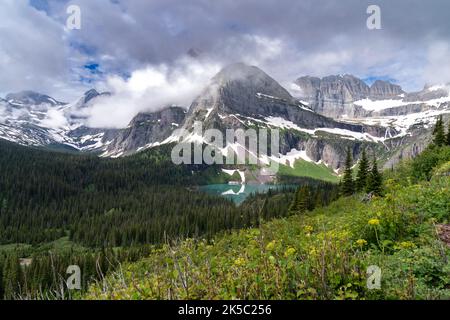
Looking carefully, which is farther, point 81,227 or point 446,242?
point 81,227

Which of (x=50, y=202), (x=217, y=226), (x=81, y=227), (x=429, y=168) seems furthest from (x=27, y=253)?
(x=429, y=168)

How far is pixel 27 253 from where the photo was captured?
112 m

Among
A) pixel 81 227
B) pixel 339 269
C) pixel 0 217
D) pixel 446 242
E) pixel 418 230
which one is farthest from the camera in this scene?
pixel 0 217

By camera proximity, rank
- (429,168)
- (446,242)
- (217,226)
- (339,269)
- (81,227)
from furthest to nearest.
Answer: (81,227)
(217,226)
(429,168)
(446,242)
(339,269)

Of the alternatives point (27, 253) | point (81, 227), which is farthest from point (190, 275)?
point (81, 227)

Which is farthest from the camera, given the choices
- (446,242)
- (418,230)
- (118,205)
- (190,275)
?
(118,205)
